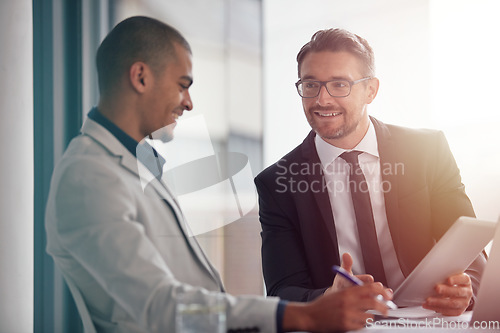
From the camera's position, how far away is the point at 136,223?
1144 mm

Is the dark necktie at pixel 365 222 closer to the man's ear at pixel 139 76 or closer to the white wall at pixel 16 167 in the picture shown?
the man's ear at pixel 139 76

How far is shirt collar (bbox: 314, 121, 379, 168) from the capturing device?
1.98 meters

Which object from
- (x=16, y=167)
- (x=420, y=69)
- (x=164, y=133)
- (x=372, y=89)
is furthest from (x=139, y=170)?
(x=420, y=69)

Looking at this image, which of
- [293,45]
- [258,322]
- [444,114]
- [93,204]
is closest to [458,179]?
[444,114]

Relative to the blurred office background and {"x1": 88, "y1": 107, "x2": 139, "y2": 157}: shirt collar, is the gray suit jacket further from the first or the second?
the blurred office background

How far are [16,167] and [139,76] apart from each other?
0.66 m

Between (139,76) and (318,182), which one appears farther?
(318,182)

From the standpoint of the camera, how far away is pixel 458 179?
76.9 inches

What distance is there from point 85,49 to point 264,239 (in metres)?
0.93

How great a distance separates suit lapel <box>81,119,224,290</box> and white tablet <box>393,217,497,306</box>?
49 cm

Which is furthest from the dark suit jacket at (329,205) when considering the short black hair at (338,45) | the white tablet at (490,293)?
the white tablet at (490,293)

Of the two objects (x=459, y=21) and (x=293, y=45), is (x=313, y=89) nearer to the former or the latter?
(x=293, y=45)

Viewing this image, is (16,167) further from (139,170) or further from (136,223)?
(136,223)

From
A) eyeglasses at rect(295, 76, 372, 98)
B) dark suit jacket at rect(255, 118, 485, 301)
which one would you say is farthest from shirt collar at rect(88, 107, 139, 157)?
eyeglasses at rect(295, 76, 372, 98)
